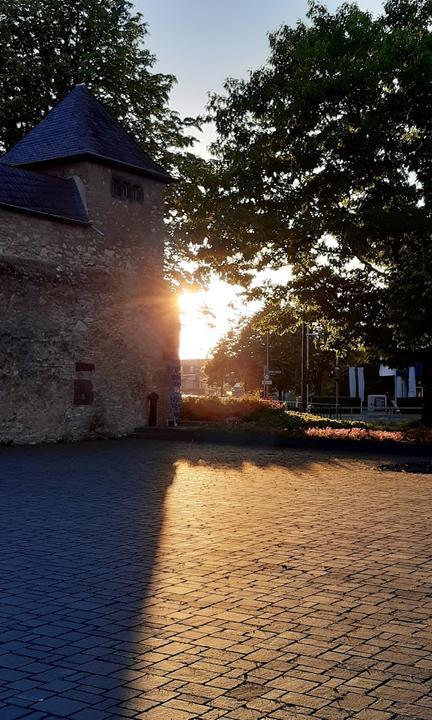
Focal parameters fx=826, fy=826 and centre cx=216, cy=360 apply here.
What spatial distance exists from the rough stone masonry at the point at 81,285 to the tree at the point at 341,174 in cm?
279

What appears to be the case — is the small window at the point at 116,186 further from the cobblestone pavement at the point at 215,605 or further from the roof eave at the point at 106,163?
the cobblestone pavement at the point at 215,605

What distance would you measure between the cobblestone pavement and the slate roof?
44.9ft

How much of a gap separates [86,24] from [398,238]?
646 inches

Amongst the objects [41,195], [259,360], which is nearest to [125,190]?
[41,195]

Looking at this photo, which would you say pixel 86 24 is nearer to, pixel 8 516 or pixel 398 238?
pixel 398 238

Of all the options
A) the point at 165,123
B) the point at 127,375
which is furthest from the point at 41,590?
the point at 165,123

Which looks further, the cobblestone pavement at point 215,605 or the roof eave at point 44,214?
the roof eave at point 44,214

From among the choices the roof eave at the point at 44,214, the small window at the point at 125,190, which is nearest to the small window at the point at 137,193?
the small window at the point at 125,190

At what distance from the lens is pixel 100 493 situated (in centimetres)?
1296

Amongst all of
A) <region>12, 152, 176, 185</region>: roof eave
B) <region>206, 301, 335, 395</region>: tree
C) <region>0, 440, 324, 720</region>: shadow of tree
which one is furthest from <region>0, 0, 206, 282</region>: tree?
<region>206, 301, 335, 395</region>: tree

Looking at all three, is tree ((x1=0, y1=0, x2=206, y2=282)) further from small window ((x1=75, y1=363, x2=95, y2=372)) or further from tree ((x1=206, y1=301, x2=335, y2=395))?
tree ((x1=206, y1=301, x2=335, y2=395))

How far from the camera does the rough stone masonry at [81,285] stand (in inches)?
955

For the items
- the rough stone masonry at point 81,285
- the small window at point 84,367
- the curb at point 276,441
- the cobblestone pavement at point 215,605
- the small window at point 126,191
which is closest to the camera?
the cobblestone pavement at point 215,605

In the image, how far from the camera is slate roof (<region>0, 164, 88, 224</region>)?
24469 millimetres
